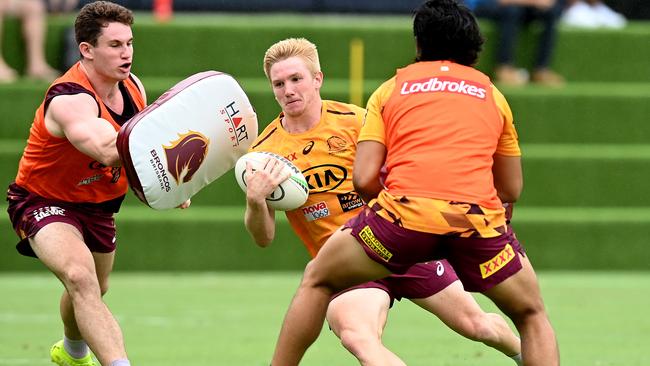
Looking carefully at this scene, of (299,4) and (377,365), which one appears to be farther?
(299,4)

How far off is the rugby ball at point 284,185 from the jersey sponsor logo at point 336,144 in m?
0.26

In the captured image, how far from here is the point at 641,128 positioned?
48.9ft

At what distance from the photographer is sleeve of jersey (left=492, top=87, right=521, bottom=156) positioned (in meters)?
5.34

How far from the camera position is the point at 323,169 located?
615cm

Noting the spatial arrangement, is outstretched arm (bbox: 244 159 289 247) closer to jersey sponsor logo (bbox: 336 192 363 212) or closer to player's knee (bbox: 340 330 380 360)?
jersey sponsor logo (bbox: 336 192 363 212)

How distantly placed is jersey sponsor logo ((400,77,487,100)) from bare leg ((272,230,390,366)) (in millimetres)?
645

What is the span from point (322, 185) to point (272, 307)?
422cm

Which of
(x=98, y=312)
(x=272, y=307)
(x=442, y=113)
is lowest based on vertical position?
(x=272, y=307)

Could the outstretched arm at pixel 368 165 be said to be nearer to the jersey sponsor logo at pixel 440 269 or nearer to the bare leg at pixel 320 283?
the bare leg at pixel 320 283

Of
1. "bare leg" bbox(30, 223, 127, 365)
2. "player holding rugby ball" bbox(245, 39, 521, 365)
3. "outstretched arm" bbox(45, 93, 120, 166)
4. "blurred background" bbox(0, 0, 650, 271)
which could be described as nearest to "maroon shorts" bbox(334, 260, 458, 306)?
"player holding rugby ball" bbox(245, 39, 521, 365)

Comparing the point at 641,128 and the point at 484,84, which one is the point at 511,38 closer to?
the point at 641,128

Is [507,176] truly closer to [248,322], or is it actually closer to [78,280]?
[78,280]

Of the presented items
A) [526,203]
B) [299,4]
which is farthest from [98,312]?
[299,4]

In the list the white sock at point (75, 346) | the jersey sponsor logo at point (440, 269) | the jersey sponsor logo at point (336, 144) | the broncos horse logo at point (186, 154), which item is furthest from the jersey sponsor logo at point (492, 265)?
the white sock at point (75, 346)
